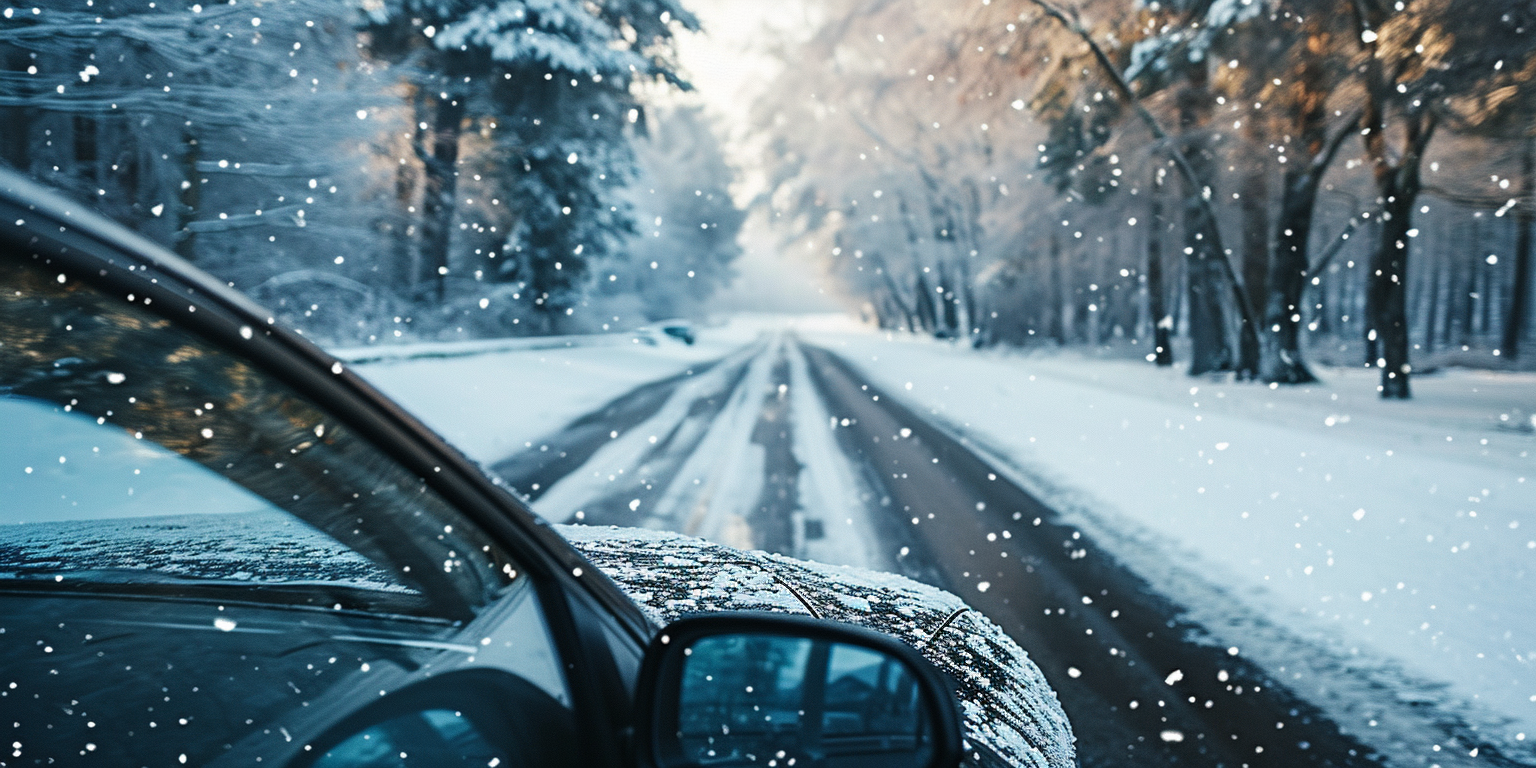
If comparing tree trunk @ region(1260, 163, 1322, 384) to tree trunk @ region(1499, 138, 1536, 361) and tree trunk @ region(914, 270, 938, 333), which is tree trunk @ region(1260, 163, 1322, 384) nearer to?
tree trunk @ region(1499, 138, 1536, 361)

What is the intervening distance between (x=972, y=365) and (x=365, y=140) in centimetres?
1930

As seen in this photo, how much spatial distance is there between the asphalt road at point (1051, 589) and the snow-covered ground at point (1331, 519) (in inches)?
11.0

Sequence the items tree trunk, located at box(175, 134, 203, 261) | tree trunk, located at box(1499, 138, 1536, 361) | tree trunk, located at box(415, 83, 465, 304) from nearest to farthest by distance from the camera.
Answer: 1. tree trunk, located at box(175, 134, 203, 261)
2. tree trunk, located at box(1499, 138, 1536, 361)
3. tree trunk, located at box(415, 83, 465, 304)

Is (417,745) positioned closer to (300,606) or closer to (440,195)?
(300,606)

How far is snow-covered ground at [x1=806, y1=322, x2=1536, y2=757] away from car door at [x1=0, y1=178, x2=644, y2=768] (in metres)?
3.74

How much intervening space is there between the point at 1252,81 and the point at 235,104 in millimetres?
14791

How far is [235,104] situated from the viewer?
8.13m

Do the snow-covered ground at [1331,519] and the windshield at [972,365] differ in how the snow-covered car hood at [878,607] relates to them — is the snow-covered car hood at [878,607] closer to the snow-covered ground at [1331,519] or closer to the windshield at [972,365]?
the windshield at [972,365]

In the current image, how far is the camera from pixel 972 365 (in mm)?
25891

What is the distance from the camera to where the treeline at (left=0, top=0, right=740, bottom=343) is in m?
7.06

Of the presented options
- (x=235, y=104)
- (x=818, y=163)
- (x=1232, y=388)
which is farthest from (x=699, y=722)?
(x=818, y=163)

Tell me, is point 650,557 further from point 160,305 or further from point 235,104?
point 235,104

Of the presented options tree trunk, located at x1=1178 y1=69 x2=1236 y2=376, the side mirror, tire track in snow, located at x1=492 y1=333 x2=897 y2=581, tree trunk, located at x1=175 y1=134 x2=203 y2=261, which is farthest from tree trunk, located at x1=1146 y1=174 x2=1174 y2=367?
the side mirror

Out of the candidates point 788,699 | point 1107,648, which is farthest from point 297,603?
point 1107,648
